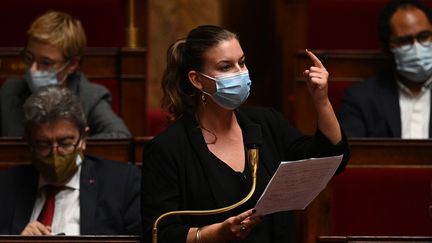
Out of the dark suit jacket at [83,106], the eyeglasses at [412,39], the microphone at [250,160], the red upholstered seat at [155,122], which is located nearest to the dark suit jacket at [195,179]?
the microphone at [250,160]

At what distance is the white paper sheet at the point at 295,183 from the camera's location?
846 millimetres

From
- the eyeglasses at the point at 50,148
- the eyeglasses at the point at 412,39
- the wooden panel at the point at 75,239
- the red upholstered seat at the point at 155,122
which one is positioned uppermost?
the eyeglasses at the point at 412,39

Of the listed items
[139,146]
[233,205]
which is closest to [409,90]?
[139,146]

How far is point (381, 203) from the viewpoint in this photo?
117 cm

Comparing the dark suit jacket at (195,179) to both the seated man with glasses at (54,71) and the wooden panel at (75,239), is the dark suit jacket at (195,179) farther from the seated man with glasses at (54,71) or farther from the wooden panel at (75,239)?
the seated man with glasses at (54,71)

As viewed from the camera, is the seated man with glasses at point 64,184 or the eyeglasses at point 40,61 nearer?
the seated man with glasses at point 64,184

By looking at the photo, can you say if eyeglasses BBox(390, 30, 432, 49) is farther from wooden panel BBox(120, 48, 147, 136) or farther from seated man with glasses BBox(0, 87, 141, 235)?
seated man with glasses BBox(0, 87, 141, 235)

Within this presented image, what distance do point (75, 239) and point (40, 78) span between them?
40 centimetres

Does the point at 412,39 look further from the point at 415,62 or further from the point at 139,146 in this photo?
the point at 139,146

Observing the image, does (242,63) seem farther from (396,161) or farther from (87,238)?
(396,161)

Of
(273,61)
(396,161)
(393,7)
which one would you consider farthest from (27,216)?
(273,61)

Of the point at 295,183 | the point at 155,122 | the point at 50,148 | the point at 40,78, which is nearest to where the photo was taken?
the point at 295,183

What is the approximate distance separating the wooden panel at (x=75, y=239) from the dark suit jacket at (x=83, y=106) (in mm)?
335

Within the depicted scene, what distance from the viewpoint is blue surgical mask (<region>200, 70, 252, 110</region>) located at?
942 millimetres
